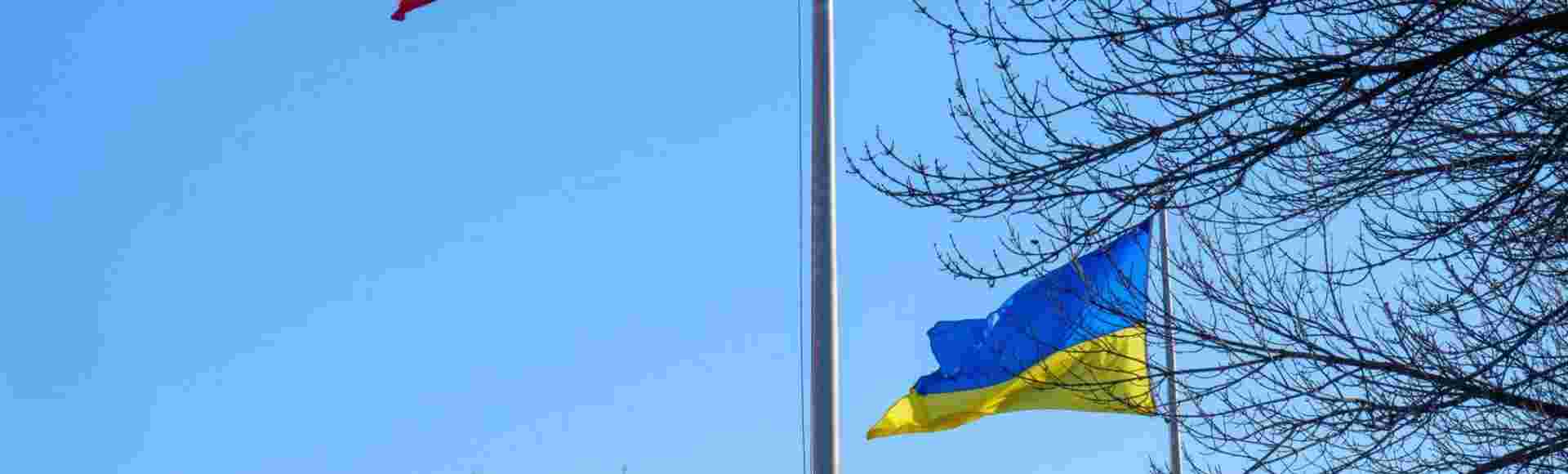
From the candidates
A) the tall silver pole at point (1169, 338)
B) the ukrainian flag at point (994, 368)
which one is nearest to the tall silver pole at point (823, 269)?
the tall silver pole at point (1169, 338)

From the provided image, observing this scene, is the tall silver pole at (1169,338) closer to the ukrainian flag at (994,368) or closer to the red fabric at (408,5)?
the ukrainian flag at (994,368)

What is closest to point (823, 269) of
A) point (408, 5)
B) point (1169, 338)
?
point (1169, 338)

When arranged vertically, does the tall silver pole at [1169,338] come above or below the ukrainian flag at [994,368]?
below

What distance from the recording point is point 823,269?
26.5 feet

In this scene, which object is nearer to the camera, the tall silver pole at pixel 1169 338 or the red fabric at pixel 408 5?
the tall silver pole at pixel 1169 338

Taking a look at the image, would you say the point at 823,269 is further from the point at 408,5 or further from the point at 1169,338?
the point at 408,5

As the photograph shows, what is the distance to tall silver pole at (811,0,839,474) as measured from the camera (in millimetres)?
7664

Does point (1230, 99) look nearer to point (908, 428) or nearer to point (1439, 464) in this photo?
point (1439, 464)

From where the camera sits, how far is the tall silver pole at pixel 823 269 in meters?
7.66

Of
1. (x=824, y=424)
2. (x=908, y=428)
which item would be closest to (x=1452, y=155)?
(x=824, y=424)

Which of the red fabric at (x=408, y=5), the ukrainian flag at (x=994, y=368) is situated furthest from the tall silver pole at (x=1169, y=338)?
the red fabric at (x=408, y=5)

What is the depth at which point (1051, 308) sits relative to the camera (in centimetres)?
1213

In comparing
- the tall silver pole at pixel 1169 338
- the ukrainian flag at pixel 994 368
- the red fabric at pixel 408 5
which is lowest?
the tall silver pole at pixel 1169 338

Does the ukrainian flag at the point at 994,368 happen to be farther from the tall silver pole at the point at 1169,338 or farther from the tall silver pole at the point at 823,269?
the tall silver pole at the point at 823,269
